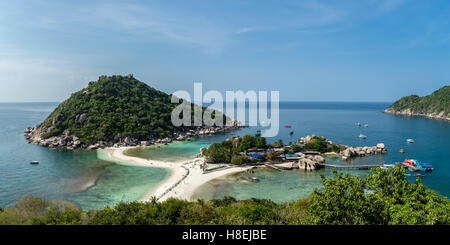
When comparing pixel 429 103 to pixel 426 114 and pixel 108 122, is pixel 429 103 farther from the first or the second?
pixel 108 122

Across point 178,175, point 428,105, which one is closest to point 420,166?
point 178,175

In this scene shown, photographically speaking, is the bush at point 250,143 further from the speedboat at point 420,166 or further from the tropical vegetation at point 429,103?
the tropical vegetation at point 429,103

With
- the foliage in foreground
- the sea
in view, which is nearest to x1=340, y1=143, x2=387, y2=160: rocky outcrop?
the sea

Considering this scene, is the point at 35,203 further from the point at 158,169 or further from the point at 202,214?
the point at 158,169

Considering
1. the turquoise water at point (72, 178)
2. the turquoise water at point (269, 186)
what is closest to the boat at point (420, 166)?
the turquoise water at point (269, 186)
